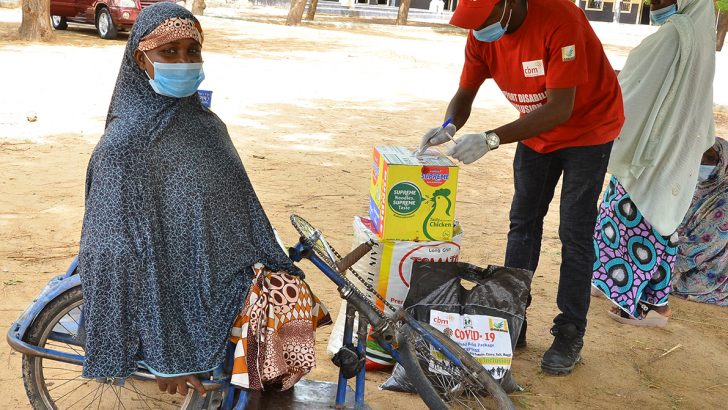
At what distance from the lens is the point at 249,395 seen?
2646mm

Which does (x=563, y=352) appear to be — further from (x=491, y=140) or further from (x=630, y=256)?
(x=491, y=140)

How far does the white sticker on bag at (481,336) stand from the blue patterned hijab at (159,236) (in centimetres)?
108

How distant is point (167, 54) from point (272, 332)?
0.97m

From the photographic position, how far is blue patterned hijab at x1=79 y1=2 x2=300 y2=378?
91.7 inches

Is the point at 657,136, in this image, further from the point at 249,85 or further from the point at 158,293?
the point at 249,85

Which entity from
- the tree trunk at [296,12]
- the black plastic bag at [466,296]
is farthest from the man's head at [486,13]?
the tree trunk at [296,12]

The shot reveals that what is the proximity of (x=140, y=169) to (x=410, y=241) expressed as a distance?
4.44 ft

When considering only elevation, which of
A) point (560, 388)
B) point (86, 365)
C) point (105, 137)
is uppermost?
point (105, 137)

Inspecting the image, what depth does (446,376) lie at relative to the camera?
3105 millimetres

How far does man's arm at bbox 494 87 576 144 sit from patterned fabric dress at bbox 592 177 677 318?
4.60ft

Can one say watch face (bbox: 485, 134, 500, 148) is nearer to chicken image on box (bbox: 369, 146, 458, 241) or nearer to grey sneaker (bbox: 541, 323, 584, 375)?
chicken image on box (bbox: 369, 146, 458, 241)

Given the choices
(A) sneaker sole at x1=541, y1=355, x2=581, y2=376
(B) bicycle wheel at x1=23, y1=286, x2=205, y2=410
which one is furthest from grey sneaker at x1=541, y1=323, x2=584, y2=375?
(B) bicycle wheel at x1=23, y1=286, x2=205, y2=410

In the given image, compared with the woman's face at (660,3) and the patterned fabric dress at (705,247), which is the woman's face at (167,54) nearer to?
the woman's face at (660,3)

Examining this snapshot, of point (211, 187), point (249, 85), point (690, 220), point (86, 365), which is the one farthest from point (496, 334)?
point (249, 85)
